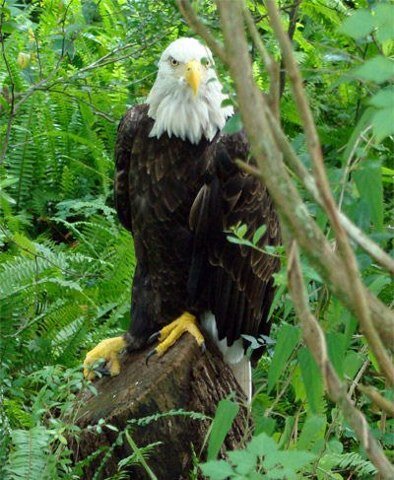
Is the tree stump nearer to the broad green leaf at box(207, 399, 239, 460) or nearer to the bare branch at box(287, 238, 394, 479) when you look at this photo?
the broad green leaf at box(207, 399, 239, 460)

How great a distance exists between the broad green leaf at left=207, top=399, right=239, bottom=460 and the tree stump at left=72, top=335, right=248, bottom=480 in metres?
1.05

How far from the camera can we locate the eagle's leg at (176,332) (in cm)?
433

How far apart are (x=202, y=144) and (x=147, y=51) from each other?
2.48ft

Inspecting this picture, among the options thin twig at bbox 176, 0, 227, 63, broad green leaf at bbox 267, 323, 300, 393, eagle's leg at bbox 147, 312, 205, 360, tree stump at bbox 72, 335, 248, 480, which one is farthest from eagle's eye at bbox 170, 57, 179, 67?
thin twig at bbox 176, 0, 227, 63

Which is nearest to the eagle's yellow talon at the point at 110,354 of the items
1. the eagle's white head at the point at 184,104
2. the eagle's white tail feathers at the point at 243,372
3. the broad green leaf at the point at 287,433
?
the eagle's white tail feathers at the point at 243,372

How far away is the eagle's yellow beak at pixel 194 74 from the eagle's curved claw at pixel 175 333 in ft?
3.26

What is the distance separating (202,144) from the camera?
179 inches

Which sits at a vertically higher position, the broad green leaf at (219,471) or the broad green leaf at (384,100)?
the broad green leaf at (384,100)

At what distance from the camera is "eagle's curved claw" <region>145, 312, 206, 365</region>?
170 inches

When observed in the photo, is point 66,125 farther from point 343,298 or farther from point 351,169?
point 343,298

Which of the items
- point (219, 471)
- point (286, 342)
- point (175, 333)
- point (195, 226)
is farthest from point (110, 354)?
point (219, 471)

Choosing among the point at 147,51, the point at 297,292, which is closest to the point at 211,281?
the point at 147,51

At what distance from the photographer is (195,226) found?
4453 millimetres

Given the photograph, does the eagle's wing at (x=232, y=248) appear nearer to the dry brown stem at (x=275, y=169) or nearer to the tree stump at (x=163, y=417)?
the tree stump at (x=163, y=417)
